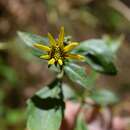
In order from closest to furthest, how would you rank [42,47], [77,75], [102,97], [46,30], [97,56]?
[42,47]
[77,75]
[97,56]
[102,97]
[46,30]

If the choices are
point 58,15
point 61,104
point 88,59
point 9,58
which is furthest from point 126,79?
point 61,104

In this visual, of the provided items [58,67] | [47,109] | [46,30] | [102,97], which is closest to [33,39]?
[58,67]

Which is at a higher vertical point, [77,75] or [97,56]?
[97,56]

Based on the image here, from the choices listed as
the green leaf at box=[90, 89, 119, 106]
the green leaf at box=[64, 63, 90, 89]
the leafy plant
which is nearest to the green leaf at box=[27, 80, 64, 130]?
the leafy plant

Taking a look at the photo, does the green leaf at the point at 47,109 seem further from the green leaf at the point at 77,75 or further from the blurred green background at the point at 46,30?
the blurred green background at the point at 46,30

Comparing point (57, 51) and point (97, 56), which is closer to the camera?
point (57, 51)

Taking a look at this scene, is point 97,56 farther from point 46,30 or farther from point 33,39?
point 46,30

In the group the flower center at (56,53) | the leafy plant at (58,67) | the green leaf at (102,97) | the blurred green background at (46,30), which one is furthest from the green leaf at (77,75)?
the blurred green background at (46,30)

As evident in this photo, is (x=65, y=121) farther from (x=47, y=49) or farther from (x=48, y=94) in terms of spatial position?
(x=47, y=49)

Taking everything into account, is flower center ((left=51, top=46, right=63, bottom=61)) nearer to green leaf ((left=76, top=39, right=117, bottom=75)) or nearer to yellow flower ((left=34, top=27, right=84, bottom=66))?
yellow flower ((left=34, top=27, right=84, bottom=66))
